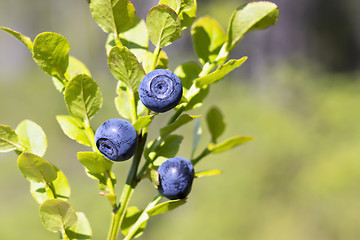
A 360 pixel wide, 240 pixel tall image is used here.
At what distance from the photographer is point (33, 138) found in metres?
0.55

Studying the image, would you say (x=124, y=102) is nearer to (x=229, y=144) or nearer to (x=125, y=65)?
(x=125, y=65)

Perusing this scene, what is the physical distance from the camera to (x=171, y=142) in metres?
0.53

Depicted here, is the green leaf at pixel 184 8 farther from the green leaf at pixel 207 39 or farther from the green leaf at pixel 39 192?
the green leaf at pixel 39 192

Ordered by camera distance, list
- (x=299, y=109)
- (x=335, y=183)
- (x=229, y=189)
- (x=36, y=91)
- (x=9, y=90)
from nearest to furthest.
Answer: (x=335, y=183) < (x=229, y=189) < (x=299, y=109) < (x=36, y=91) < (x=9, y=90)

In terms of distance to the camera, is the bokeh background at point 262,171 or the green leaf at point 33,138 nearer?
the green leaf at point 33,138

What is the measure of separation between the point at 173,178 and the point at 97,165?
10cm

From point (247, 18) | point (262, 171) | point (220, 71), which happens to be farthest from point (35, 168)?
point (262, 171)

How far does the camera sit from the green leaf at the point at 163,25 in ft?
1.55

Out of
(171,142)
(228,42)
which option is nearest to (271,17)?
(228,42)

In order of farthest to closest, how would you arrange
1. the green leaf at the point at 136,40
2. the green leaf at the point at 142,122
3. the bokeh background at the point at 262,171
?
the bokeh background at the point at 262,171 < the green leaf at the point at 136,40 < the green leaf at the point at 142,122

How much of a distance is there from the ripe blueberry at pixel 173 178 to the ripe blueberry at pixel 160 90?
0.09 m

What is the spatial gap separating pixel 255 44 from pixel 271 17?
1103 cm

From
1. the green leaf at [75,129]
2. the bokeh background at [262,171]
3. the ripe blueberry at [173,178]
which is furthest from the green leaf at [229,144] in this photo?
the bokeh background at [262,171]

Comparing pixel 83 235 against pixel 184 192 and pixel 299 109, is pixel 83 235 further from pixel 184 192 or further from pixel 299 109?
pixel 299 109
